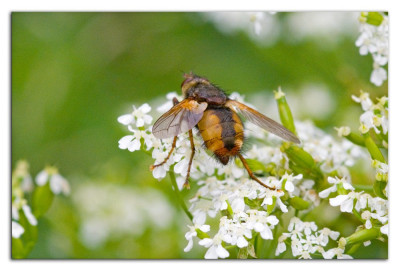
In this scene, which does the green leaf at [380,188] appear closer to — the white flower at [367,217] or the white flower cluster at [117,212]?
the white flower at [367,217]

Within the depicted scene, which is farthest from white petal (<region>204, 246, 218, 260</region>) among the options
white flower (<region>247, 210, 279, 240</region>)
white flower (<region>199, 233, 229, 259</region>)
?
white flower (<region>247, 210, 279, 240</region>)

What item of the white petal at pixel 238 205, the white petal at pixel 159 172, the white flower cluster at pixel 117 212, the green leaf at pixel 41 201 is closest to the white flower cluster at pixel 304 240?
the white petal at pixel 238 205

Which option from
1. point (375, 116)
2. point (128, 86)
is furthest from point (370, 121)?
point (128, 86)

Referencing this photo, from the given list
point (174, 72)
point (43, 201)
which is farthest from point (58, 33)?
point (43, 201)

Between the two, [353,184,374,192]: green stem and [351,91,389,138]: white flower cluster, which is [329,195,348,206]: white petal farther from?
[351,91,389,138]: white flower cluster

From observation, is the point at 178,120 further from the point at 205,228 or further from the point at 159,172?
the point at 205,228
